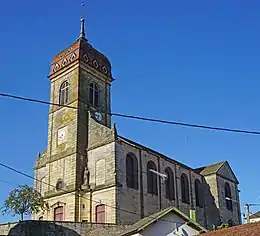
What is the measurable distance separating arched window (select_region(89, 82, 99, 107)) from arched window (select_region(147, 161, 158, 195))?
785cm

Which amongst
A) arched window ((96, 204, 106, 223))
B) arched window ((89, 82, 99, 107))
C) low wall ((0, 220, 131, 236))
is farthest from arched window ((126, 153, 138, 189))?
low wall ((0, 220, 131, 236))

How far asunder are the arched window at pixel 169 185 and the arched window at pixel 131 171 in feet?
17.8

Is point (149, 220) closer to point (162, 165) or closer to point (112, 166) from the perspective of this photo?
point (112, 166)

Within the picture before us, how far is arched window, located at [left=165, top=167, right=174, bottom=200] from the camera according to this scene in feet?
134

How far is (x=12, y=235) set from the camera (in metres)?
27.3

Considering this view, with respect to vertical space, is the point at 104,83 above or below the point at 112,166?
above

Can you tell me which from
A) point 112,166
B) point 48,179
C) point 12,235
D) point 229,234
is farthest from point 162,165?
point 229,234

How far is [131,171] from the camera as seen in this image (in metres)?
36.5

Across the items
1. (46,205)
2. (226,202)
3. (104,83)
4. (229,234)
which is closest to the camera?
(229,234)

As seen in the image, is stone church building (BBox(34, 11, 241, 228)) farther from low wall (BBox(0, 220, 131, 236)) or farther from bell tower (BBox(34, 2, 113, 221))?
low wall (BBox(0, 220, 131, 236))

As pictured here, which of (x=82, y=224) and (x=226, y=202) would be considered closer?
(x=82, y=224)

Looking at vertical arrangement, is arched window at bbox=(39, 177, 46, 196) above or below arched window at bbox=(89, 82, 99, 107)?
below

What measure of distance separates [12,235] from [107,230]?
6.19 metres

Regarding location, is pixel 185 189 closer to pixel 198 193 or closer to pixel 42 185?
pixel 198 193
